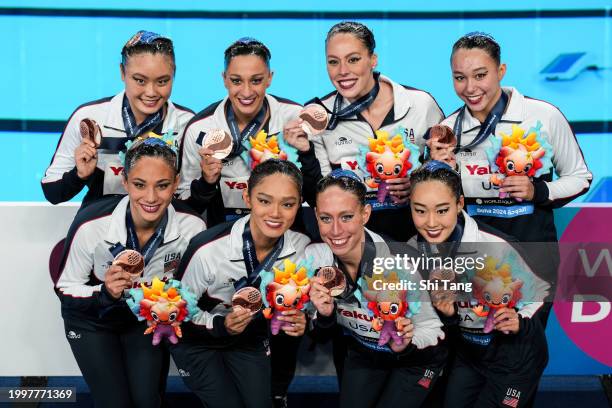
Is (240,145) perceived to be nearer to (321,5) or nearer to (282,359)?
(282,359)

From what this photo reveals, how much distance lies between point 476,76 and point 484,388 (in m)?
1.21

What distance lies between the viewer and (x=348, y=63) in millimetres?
3664

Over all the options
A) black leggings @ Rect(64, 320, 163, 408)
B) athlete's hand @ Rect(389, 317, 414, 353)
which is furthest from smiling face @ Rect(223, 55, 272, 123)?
athlete's hand @ Rect(389, 317, 414, 353)

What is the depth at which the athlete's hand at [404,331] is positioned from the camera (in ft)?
10.6

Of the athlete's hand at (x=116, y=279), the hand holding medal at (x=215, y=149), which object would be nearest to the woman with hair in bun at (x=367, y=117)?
the hand holding medal at (x=215, y=149)

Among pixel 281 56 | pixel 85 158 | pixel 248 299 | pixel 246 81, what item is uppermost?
pixel 281 56

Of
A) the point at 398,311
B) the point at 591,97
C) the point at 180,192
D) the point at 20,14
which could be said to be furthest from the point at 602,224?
the point at 20,14

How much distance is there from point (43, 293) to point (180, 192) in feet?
2.41

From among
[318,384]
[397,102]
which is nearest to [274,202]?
[397,102]

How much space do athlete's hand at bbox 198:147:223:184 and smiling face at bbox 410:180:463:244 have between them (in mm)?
765

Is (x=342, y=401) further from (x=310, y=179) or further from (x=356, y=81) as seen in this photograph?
(x=356, y=81)

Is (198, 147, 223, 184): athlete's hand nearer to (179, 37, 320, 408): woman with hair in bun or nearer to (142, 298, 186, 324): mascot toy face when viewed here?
(179, 37, 320, 408): woman with hair in bun

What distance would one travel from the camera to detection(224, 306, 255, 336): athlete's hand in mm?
3211

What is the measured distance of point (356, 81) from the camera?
3686 mm
